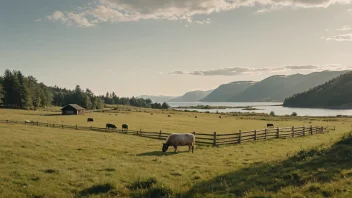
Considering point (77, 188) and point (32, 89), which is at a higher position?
point (32, 89)

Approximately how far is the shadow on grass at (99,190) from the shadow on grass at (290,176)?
3432mm

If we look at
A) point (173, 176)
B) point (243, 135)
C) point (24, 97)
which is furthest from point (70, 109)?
point (173, 176)

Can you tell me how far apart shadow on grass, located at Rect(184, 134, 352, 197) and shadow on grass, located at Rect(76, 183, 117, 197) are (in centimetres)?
343

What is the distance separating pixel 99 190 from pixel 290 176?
8.41 m

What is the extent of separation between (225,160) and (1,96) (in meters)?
101

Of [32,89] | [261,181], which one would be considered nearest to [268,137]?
[261,181]

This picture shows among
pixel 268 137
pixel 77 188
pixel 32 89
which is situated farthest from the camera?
pixel 32 89

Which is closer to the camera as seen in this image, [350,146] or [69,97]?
[350,146]

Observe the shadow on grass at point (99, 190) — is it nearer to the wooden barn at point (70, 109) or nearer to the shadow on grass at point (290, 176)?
the shadow on grass at point (290, 176)

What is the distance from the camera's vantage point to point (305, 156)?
15.2 metres

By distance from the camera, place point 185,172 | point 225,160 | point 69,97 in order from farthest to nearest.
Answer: point 69,97 < point 225,160 < point 185,172

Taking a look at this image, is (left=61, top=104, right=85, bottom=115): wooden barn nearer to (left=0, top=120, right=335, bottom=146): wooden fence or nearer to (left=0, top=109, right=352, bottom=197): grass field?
(left=0, top=120, right=335, bottom=146): wooden fence

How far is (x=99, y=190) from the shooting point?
39.2 ft

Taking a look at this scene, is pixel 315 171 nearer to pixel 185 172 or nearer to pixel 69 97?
pixel 185 172
